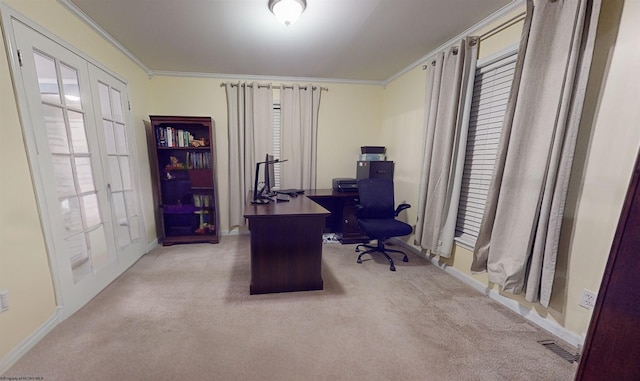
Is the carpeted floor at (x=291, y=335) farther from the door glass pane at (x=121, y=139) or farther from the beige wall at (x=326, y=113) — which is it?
the beige wall at (x=326, y=113)

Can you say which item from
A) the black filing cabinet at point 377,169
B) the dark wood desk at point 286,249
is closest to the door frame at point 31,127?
the dark wood desk at point 286,249

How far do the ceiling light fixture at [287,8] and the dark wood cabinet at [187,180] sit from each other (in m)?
1.86

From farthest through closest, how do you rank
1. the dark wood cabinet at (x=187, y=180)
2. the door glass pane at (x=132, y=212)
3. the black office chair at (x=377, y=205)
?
the dark wood cabinet at (x=187, y=180)
the black office chair at (x=377, y=205)
the door glass pane at (x=132, y=212)

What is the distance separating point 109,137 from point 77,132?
464 mm

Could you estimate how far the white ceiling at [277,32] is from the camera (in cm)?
187

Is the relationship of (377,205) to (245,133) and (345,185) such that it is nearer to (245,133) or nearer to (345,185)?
(345,185)

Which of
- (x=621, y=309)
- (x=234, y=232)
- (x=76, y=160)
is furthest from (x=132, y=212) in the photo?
(x=621, y=309)

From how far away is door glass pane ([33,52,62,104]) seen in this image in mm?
1625

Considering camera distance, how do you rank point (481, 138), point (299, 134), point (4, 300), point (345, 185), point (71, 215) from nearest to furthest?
1. point (4, 300)
2. point (71, 215)
3. point (481, 138)
4. point (345, 185)
5. point (299, 134)

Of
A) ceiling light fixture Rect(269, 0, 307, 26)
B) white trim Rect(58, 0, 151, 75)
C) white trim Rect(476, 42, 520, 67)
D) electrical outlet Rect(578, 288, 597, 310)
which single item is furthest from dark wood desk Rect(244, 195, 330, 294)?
white trim Rect(58, 0, 151, 75)

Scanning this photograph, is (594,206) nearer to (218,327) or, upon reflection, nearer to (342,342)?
(342,342)

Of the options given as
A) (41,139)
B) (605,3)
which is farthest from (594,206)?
(41,139)

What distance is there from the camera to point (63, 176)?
180 cm

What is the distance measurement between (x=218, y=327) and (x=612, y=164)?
109 inches
